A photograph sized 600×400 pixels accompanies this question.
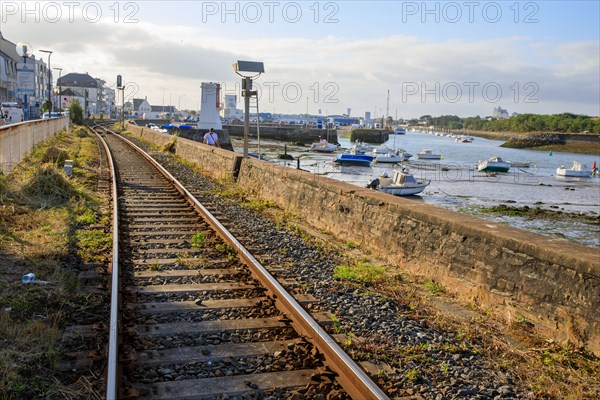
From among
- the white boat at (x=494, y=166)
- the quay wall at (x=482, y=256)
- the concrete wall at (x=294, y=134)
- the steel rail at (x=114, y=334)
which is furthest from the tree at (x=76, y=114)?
the steel rail at (x=114, y=334)

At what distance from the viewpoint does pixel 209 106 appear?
182ft

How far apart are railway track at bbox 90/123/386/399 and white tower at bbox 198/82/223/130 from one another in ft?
157

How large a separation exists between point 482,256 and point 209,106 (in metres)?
51.7

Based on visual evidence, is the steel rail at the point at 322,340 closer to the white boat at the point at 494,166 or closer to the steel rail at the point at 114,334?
the steel rail at the point at 114,334

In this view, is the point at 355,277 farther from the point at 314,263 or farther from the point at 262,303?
the point at 262,303

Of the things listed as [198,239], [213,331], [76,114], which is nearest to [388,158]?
[76,114]

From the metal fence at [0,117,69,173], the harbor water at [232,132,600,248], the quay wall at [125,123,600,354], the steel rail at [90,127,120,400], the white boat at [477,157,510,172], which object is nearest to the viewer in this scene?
the steel rail at [90,127,120,400]

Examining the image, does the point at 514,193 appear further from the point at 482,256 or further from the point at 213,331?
the point at 213,331

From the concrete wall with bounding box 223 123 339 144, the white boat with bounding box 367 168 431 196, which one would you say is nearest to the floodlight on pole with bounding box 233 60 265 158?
the white boat with bounding box 367 168 431 196

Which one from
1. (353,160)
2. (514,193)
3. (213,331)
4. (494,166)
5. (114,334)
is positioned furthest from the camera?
(494,166)

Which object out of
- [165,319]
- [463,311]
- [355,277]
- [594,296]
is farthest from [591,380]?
[165,319]

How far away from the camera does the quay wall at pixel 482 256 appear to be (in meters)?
4.79

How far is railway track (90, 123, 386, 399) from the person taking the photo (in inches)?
152

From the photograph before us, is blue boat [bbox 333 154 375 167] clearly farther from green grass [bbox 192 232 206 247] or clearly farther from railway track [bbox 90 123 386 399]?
railway track [bbox 90 123 386 399]
